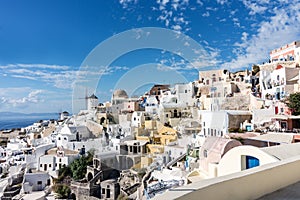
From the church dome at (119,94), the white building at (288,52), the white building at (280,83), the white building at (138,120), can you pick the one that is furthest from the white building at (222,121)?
the church dome at (119,94)

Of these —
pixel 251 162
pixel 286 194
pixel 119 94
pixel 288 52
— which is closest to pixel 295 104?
pixel 251 162

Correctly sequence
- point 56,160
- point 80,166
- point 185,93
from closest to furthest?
point 80,166 → point 56,160 → point 185,93

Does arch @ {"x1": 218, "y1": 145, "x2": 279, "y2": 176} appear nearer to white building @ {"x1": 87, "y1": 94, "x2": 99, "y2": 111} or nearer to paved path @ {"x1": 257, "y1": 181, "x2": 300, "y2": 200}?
paved path @ {"x1": 257, "y1": 181, "x2": 300, "y2": 200}

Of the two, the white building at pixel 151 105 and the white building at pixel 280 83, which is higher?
the white building at pixel 280 83

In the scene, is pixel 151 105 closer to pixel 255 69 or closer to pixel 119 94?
pixel 119 94

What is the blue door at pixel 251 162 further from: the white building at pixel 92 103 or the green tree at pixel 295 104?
the white building at pixel 92 103

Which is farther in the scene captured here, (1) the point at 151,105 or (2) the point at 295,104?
(1) the point at 151,105

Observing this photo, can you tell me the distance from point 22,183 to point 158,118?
32.8 feet

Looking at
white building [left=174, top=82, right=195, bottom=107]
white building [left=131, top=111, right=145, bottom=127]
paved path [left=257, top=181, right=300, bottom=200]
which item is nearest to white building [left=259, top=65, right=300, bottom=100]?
white building [left=174, top=82, right=195, bottom=107]

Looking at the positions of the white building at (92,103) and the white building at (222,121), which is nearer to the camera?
the white building at (222,121)

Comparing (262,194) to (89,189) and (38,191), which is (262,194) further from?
(38,191)

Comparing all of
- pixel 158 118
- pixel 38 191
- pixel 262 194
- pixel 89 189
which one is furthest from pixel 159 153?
pixel 262 194

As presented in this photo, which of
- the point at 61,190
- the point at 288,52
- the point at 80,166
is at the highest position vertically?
the point at 288,52

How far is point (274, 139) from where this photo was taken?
7.65 meters
